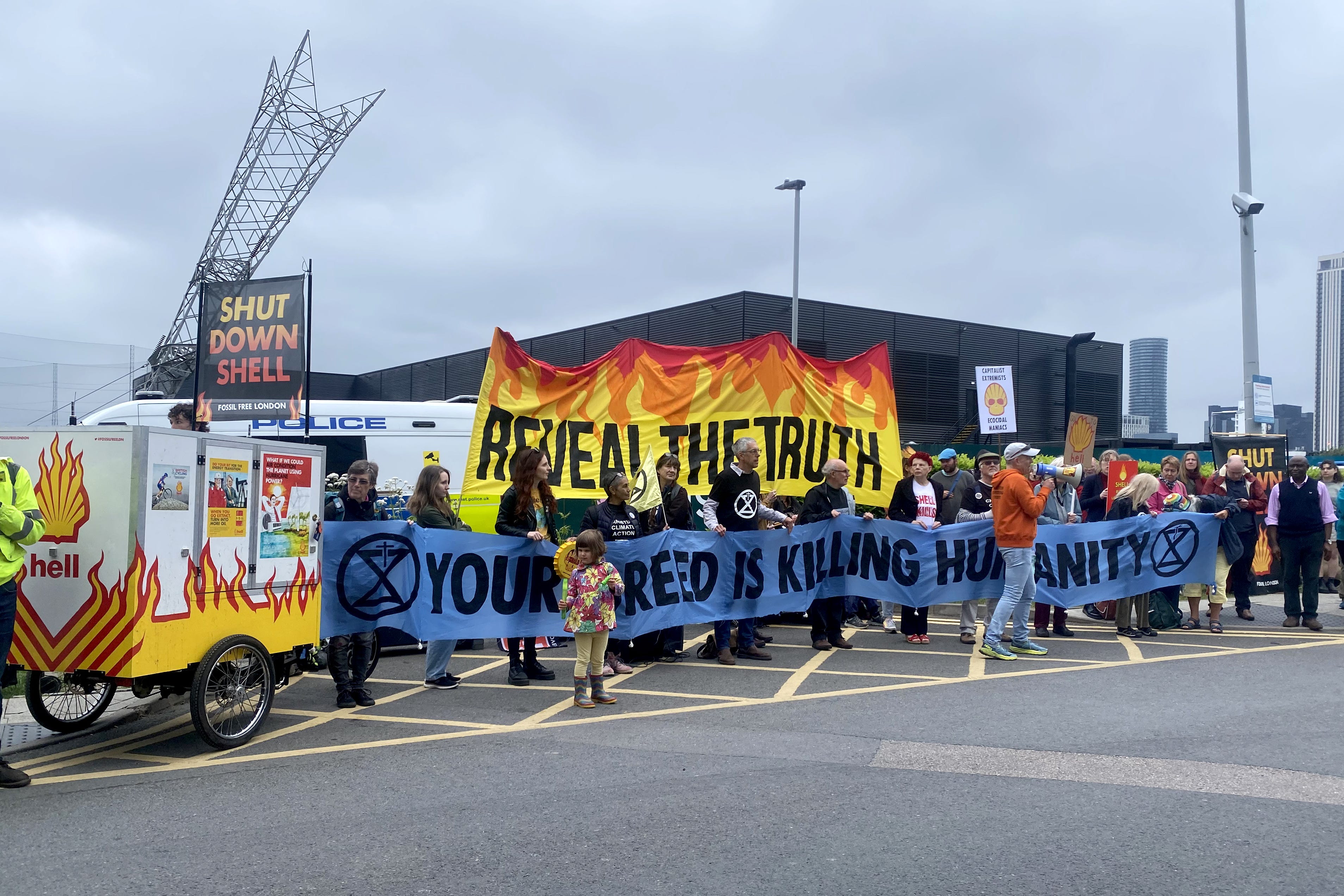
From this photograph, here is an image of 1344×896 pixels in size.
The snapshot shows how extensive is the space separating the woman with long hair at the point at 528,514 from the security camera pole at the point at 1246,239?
13.5 meters

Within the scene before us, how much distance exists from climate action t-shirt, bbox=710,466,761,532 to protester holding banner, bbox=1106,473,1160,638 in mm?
4509

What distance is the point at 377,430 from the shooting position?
13375 mm

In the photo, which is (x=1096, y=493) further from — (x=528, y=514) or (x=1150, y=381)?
(x=1150, y=381)

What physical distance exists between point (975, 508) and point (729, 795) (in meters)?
6.40

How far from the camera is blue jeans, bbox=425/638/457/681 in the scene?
8.38 m

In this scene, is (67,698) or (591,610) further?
(591,610)

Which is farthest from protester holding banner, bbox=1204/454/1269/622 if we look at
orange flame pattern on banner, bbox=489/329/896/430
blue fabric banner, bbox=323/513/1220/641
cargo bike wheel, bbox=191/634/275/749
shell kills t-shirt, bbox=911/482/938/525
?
cargo bike wheel, bbox=191/634/275/749

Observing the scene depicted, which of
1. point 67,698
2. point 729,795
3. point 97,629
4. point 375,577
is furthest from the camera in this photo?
point 375,577

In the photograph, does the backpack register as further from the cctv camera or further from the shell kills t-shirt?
the cctv camera

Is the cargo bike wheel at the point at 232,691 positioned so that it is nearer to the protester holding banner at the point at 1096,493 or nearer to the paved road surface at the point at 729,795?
the paved road surface at the point at 729,795

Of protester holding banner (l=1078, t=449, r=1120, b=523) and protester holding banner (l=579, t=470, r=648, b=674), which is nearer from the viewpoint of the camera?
protester holding banner (l=579, t=470, r=648, b=674)

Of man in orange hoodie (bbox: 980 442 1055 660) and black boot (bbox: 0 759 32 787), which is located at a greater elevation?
man in orange hoodie (bbox: 980 442 1055 660)

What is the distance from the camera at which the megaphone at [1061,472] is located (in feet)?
36.1

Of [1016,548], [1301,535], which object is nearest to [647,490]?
[1016,548]
